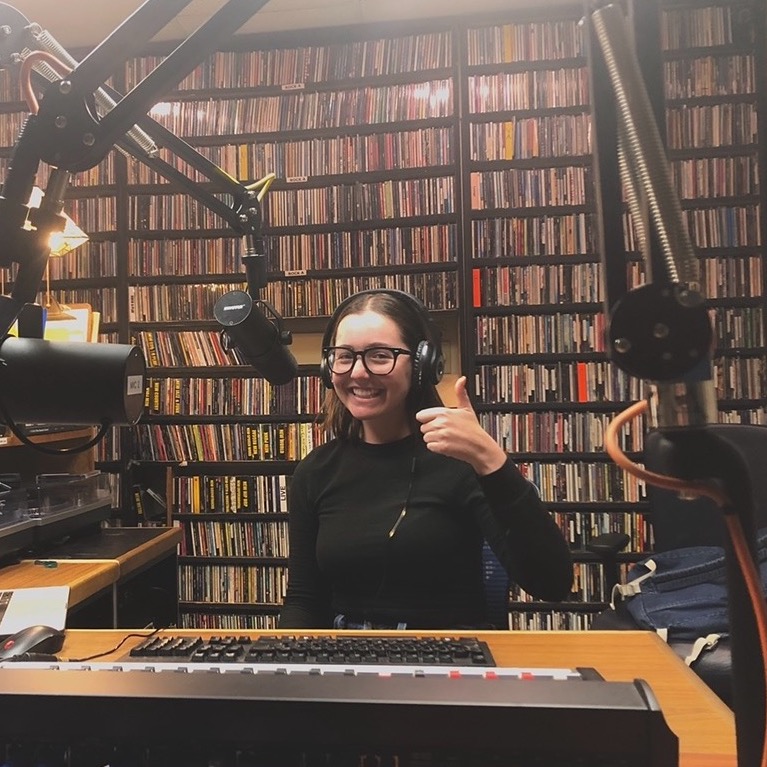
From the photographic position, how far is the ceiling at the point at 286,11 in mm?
2711

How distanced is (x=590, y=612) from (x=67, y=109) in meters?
2.73

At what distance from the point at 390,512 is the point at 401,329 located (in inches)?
14.5

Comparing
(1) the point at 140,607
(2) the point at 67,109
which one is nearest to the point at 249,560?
(1) the point at 140,607

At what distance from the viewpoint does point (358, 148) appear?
2.84m

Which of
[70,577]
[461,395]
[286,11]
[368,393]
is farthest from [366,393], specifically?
[286,11]

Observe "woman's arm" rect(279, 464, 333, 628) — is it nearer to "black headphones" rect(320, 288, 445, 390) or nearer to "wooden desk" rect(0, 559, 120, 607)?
"black headphones" rect(320, 288, 445, 390)

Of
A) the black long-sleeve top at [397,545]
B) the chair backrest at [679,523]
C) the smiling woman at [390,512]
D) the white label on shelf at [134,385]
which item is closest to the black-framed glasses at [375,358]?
the smiling woman at [390,512]

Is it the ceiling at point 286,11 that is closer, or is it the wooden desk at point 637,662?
the wooden desk at point 637,662

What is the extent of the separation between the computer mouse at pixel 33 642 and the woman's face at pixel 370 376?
2.10ft

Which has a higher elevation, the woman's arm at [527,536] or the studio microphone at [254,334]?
the studio microphone at [254,334]

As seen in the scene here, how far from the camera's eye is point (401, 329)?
4.31 feet

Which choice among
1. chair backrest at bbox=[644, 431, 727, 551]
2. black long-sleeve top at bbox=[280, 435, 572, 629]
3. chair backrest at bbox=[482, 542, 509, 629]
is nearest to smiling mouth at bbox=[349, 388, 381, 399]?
black long-sleeve top at bbox=[280, 435, 572, 629]

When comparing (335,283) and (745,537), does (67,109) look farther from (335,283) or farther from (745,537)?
(335,283)

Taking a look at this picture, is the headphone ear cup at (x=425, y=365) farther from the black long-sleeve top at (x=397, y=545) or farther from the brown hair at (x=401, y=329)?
the black long-sleeve top at (x=397, y=545)
